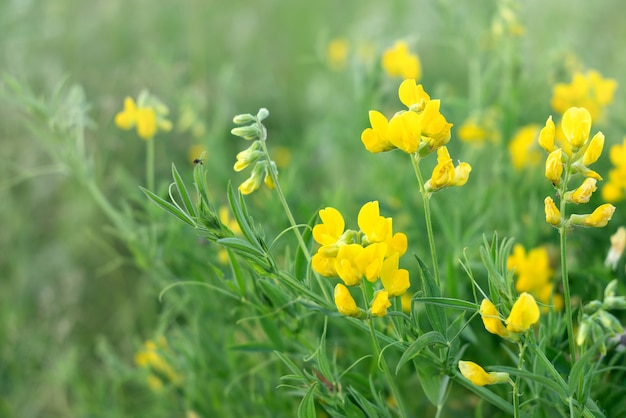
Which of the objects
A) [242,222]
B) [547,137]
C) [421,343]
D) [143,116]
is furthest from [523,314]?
[143,116]

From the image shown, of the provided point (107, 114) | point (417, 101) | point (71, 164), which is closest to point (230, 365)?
point (71, 164)

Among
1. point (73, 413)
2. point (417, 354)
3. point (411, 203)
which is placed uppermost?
point (417, 354)

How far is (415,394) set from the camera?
156 cm

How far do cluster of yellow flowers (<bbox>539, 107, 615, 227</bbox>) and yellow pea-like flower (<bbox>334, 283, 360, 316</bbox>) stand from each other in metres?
0.27

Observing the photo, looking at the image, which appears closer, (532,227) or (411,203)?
(532,227)

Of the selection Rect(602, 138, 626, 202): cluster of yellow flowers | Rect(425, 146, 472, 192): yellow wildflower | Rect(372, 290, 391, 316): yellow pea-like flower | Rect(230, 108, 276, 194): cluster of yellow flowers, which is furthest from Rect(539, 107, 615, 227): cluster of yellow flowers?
Rect(602, 138, 626, 202): cluster of yellow flowers

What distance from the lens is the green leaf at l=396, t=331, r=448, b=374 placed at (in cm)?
91

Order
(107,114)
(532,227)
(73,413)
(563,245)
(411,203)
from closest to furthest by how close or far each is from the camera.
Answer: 1. (563,245)
2. (532,227)
3. (411,203)
4. (73,413)
5. (107,114)

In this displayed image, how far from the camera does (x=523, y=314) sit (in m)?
0.88

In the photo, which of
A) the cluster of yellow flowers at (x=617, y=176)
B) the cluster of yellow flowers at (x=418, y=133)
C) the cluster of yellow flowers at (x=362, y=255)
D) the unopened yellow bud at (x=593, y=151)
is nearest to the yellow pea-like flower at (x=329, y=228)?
the cluster of yellow flowers at (x=362, y=255)

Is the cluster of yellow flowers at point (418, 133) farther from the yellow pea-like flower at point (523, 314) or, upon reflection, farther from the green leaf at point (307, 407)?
the green leaf at point (307, 407)

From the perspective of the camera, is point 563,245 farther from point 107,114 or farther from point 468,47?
point 107,114

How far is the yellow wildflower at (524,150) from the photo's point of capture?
1900mm

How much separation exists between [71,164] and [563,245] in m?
1.04
